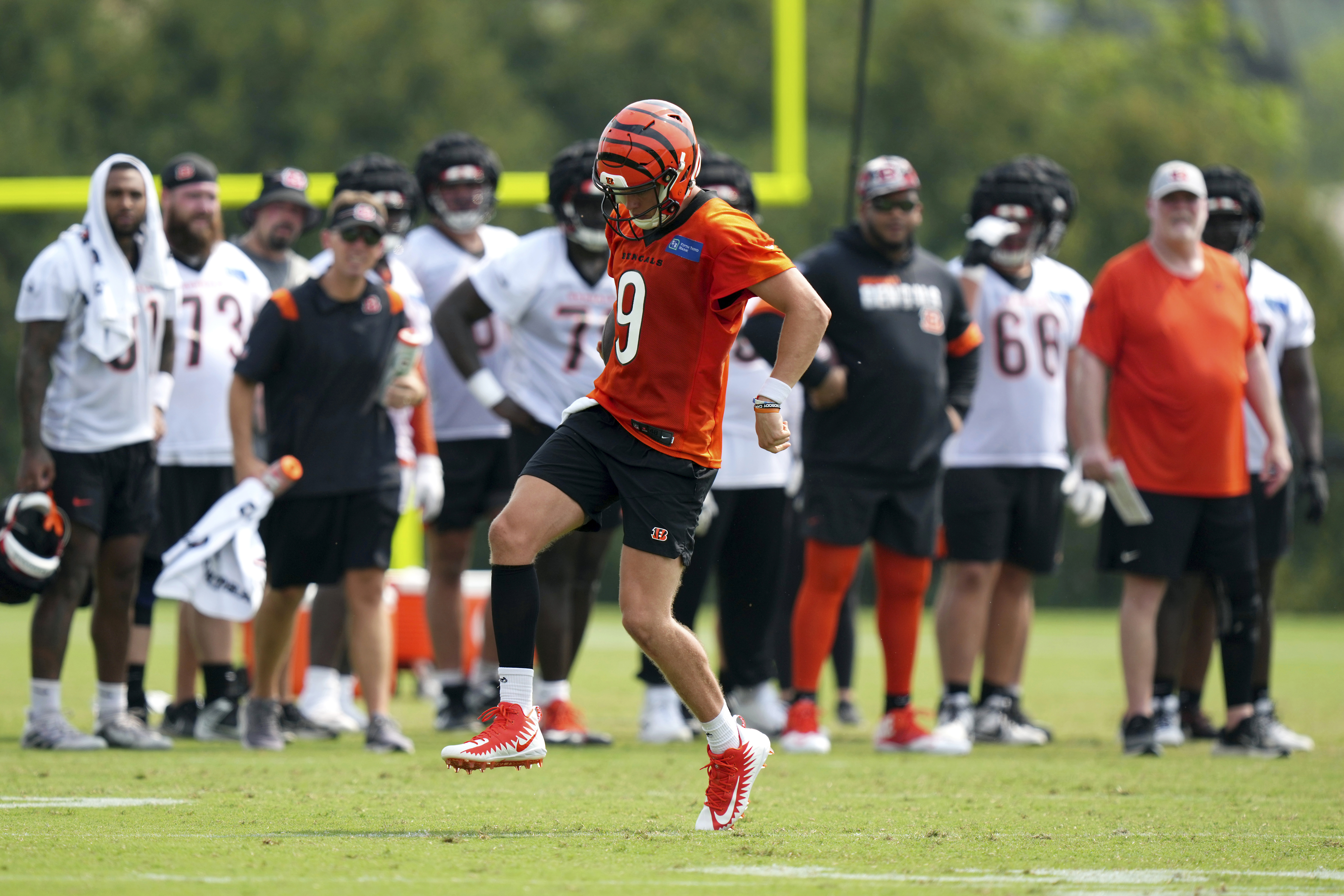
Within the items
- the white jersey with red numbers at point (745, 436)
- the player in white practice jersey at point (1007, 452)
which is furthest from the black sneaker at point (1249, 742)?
the white jersey with red numbers at point (745, 436)

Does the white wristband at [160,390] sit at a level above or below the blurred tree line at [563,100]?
below

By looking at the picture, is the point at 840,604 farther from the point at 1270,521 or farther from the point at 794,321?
the point at 794,321

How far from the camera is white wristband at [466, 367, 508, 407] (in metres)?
7.82

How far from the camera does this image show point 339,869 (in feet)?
14.1

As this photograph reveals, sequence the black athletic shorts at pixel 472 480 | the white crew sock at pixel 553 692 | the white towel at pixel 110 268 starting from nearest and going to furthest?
the white towel at pixel 110 268
the white crew sock at pixel 553 692
the black athletic shorts at pixel 472 480

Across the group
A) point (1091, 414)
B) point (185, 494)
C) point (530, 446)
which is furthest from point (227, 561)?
point (1091, 414)

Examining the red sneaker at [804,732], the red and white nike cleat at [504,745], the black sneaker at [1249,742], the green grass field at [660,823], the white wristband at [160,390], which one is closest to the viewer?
the green grass field at [660,823]

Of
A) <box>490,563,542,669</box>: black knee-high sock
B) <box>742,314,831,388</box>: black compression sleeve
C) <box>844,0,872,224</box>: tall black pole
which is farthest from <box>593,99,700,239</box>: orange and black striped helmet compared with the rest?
<box>844,0,872,224</box>: tall black pole

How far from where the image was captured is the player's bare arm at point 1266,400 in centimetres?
780

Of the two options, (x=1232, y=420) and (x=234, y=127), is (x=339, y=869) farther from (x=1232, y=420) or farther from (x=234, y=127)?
(x=234, y=127)

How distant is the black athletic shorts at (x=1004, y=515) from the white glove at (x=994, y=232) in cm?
97

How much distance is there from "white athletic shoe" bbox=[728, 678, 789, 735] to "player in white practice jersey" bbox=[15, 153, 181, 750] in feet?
7.82

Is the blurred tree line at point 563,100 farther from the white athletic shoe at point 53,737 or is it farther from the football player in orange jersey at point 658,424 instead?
the football player in orange jersey at point 658,424

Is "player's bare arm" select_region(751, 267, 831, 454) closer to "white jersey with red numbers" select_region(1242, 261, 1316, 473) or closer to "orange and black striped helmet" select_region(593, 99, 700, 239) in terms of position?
"orange and black striped helmet" select_region(593, 99, 700, 239)
